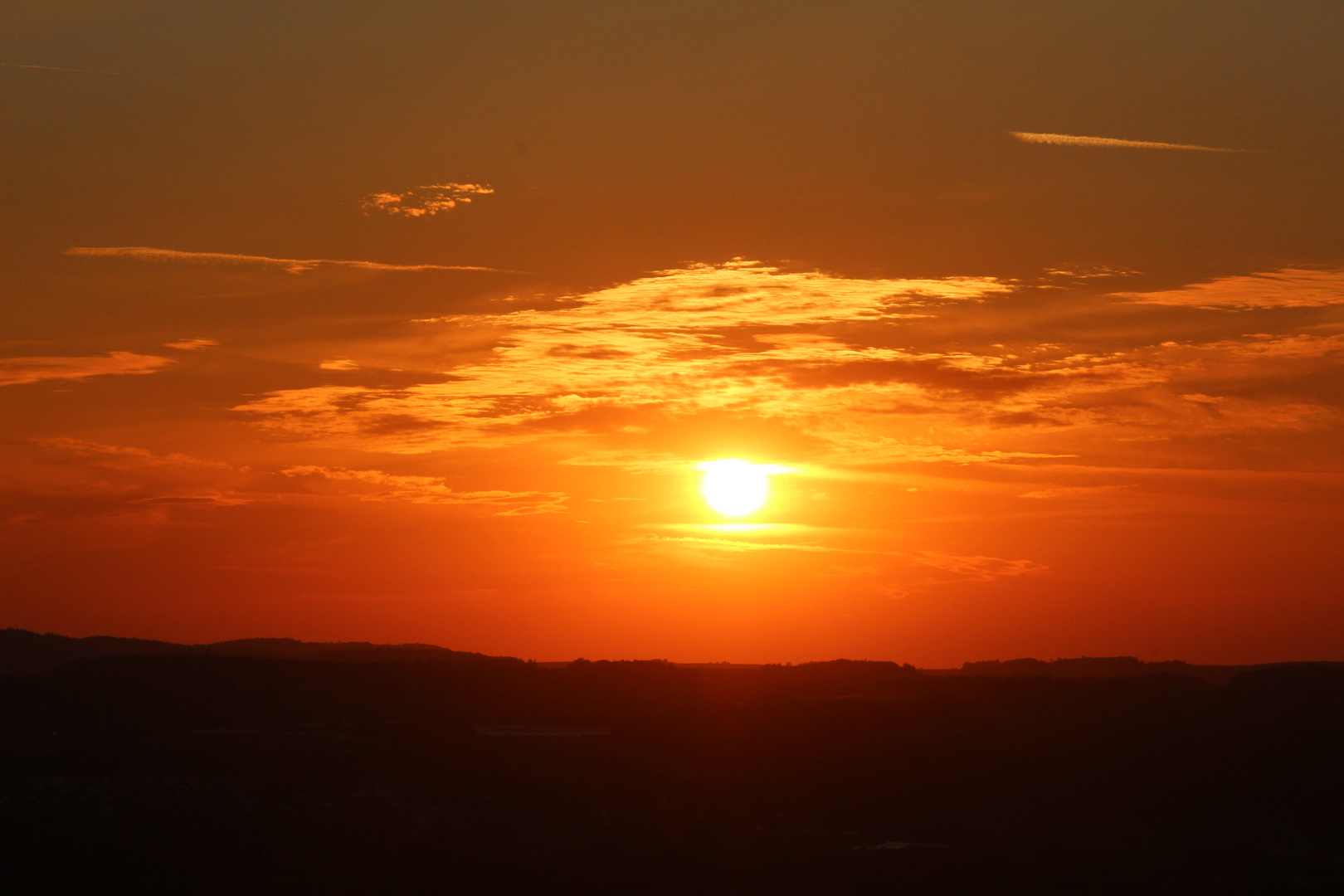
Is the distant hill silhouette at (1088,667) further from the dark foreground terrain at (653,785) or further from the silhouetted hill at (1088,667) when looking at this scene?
the dark foreground terrain at (653,785)

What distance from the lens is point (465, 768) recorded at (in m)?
56.4

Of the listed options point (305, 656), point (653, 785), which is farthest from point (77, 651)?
point (653, 785)

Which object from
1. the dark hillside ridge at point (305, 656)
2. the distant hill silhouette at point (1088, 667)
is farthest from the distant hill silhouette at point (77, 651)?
the distant hill silhouette at point (1088, 667)

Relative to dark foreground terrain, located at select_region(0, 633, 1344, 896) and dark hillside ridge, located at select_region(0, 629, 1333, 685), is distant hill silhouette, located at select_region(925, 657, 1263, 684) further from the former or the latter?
dark foreground terrain, located at select_region(0, 633, 1344, 896)

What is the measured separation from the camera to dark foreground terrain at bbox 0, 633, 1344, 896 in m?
40.3

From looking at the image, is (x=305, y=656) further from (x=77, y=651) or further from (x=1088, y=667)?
(x=1088, y=667)

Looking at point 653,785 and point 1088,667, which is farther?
point 1088,667

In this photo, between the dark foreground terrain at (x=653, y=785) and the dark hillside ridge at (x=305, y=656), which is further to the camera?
the dark hillside ridge at (x=305, y=656)

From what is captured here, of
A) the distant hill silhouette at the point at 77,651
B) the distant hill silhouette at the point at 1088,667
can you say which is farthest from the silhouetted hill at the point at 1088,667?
the distant hill silhouette at the point at 77,651

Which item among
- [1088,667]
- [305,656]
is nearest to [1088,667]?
[1088,667]

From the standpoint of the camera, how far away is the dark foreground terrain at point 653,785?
132 feet

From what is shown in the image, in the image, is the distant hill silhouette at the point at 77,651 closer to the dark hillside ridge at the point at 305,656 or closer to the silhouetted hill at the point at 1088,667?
the dark hillside ridge at the point at 305,656

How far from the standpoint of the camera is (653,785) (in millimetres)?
55281

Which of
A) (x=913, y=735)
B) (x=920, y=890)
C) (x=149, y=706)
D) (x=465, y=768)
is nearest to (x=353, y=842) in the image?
(x=465, y=768)
